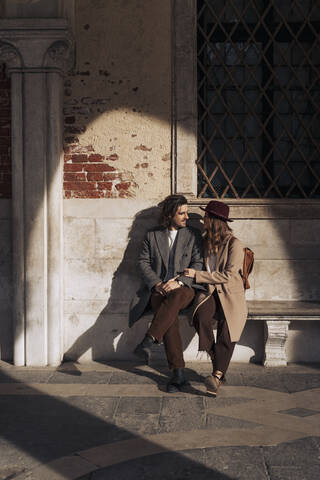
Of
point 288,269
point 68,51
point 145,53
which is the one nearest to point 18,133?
point 68,51

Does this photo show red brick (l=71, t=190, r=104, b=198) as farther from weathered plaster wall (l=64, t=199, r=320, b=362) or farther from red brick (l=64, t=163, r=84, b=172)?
red brick (l=64, t=163, r=84, b=172)

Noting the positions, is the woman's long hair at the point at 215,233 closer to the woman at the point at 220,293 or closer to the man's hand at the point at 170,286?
the woman at the point at 220,293

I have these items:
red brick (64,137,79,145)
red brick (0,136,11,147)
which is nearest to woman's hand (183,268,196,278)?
red brick (64,137,79,145)

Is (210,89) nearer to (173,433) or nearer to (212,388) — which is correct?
(212,388)

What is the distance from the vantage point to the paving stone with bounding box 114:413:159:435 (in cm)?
434

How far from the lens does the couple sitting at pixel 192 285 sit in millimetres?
5406

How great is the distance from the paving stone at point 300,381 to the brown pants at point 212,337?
1.89 ft

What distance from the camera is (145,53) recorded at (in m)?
6.22

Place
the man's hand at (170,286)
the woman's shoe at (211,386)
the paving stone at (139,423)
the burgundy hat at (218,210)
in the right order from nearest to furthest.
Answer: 1. the paving stone at (139,423)
2. the woman's shoe at (211,386)
3. the man's hand at (170,286)
4. the burgundy hat at (218,210)

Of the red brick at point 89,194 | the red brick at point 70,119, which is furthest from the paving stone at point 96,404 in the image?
the red brick at point 70,119

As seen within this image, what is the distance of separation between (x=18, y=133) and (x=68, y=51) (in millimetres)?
912

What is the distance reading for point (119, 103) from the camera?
626 cm

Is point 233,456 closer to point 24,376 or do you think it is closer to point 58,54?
point 24,376

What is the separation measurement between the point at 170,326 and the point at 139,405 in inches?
31.4
